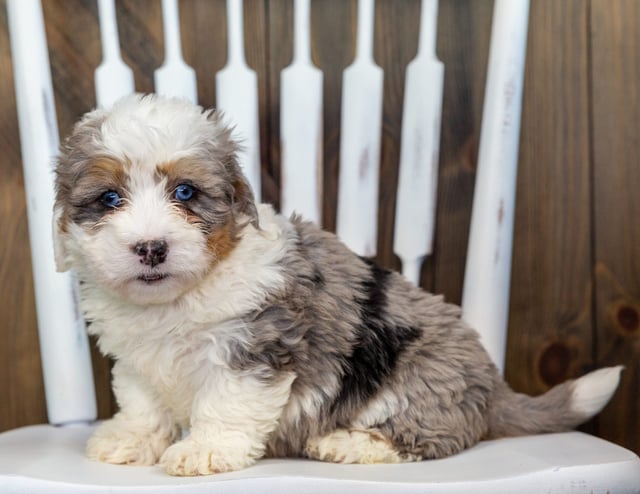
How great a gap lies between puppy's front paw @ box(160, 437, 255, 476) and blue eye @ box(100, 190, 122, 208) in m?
0.39

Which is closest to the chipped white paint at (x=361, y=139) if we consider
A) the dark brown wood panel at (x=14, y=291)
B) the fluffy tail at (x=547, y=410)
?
the fluffy tail at (x=547, y=410)

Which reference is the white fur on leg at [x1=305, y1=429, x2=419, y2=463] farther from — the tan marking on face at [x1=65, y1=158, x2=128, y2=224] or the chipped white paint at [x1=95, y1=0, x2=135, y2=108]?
the chipped white paint at [x1=95, y1=0, x2=135, y2=108]

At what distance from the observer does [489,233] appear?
172 centimetres

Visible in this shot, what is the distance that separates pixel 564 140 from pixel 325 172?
0.58 m

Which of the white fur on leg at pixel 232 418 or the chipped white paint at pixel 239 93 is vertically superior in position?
the chipped white paint at pixel 239 93

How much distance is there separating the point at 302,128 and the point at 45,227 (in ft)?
1.86

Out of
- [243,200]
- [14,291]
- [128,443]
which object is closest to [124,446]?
[128,443]

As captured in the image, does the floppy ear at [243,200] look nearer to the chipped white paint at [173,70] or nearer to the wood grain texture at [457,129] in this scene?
the chipped white paint at [173,70]

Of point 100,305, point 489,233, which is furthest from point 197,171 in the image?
point 489,233

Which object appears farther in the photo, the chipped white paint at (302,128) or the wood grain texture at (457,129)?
the wood grain texture at (457,129)

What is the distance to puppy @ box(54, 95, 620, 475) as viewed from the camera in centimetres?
126

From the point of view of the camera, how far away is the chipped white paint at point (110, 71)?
1.72 metres

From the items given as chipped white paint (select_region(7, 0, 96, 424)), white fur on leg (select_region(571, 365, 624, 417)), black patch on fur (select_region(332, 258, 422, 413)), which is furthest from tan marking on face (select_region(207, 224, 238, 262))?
white fur on leg (select_region(571, 365, 624, 417))

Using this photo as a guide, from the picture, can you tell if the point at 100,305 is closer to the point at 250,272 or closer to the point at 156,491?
the point at 250,272
